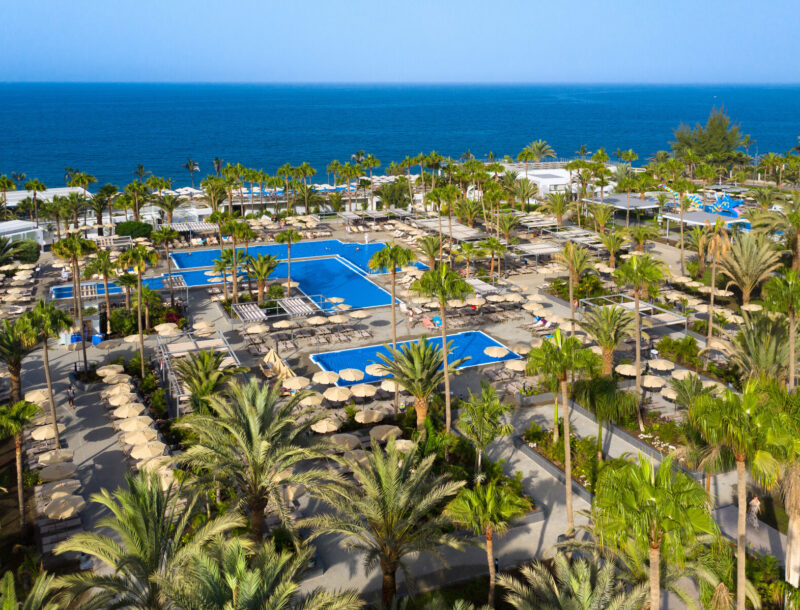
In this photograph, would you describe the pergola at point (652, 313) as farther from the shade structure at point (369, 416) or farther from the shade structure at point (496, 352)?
the shade structure at point (369, 416)

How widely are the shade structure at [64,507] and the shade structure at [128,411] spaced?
550 cm

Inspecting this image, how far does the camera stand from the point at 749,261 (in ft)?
123

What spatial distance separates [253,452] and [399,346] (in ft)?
59.8

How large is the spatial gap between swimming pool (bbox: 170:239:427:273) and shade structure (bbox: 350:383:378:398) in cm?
2628

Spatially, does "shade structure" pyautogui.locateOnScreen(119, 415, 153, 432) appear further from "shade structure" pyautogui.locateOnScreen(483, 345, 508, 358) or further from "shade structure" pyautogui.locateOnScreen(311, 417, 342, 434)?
"shade structure" pyautogui.locateOnScreen(483, 345, 508, 358)

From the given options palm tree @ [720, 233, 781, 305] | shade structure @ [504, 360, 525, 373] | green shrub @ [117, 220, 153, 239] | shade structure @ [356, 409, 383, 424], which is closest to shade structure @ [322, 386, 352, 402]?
shade structure @ [356, 409, 383, 424]

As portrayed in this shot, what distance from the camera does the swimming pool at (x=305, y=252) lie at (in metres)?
55.9

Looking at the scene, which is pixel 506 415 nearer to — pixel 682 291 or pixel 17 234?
pixel 682 291

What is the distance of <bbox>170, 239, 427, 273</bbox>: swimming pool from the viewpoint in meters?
55.9

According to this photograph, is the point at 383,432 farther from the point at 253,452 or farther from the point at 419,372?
the point at 253,452

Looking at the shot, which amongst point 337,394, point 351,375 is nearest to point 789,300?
point 337,394

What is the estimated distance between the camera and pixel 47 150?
165125mm

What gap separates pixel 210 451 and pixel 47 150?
17123 cm

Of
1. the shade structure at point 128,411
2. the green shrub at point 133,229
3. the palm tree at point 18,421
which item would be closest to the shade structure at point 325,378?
the shade structure at point 128,411
